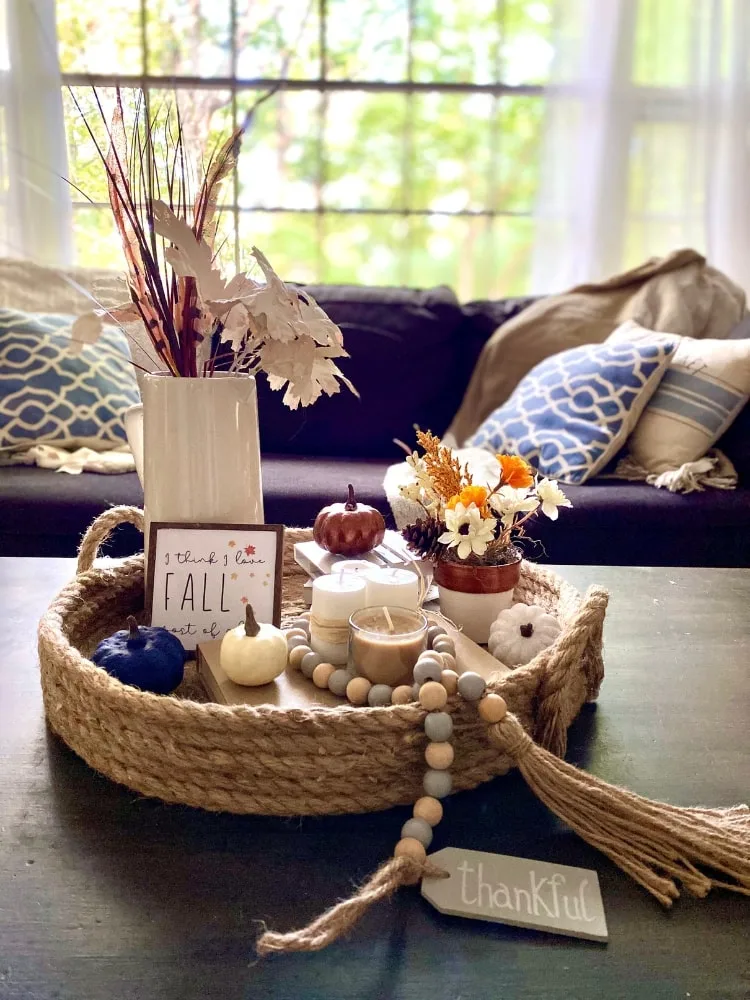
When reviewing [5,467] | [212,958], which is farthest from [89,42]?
[212,958]

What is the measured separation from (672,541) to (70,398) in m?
1.52

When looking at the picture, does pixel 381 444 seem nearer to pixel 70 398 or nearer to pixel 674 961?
pixel 70 398

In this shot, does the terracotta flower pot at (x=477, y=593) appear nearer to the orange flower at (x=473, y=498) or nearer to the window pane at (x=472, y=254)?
the orange flower at (x=473, y=498)

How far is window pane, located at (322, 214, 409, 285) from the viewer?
3.35 m

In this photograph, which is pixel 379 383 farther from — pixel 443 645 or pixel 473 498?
pixel 443 645

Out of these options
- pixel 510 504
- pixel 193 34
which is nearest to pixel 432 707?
pixel 510 504

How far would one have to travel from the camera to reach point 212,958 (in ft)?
1.78

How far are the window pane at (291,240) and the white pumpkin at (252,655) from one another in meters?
2.67

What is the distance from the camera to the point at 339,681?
2.58 feet

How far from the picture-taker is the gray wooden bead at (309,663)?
2.70 feet

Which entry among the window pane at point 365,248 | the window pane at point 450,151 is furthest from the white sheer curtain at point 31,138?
the window pane at point 450,151

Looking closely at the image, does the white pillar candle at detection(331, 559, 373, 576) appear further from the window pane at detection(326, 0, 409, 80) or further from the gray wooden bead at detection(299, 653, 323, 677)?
the window pane at detection(326, 0, 409, 80)

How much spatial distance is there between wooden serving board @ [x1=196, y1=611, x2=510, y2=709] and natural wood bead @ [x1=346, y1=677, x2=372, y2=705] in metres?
0.02

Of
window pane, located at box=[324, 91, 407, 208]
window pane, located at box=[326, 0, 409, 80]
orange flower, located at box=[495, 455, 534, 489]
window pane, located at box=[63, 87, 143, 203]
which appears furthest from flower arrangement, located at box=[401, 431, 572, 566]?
window pane, located at box=[326, 0, 409, 80]
